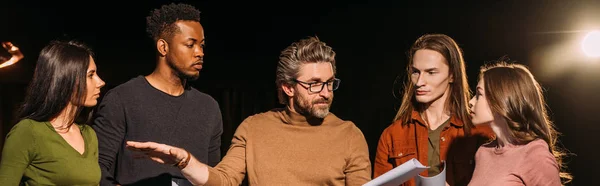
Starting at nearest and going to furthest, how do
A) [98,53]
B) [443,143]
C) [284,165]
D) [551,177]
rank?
[551,177], [284,165], [443,143], [98,53]

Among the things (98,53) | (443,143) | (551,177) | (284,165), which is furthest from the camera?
(98,53)

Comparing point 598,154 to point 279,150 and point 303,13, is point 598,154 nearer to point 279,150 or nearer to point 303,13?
point 303,13

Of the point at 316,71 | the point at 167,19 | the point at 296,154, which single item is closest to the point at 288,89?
the point at 316,71

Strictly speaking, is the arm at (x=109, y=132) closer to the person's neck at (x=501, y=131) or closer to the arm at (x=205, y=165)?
the arm at (x=205, y=165)

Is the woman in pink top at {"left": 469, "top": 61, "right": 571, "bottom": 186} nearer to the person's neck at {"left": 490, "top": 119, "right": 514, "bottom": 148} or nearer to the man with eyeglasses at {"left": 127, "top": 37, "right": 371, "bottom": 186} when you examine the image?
the person's neck at {"left": 490, "top": 119, "right": 514, "bottom": 148}

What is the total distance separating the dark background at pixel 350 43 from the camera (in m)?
6.02

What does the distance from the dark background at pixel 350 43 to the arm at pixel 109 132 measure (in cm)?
208

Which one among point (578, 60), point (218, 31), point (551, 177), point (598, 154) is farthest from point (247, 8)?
point (551, 177)

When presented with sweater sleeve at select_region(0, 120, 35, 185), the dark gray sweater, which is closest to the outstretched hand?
sweater sleeve at select_region(0, 120, 35, 185)

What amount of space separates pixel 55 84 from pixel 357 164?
4.76 ft

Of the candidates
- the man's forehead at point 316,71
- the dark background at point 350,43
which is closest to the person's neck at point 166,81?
the man's forehead at point 316,71

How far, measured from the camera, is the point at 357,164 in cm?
383

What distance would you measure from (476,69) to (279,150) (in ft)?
8.85

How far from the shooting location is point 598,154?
6297 millimetres
